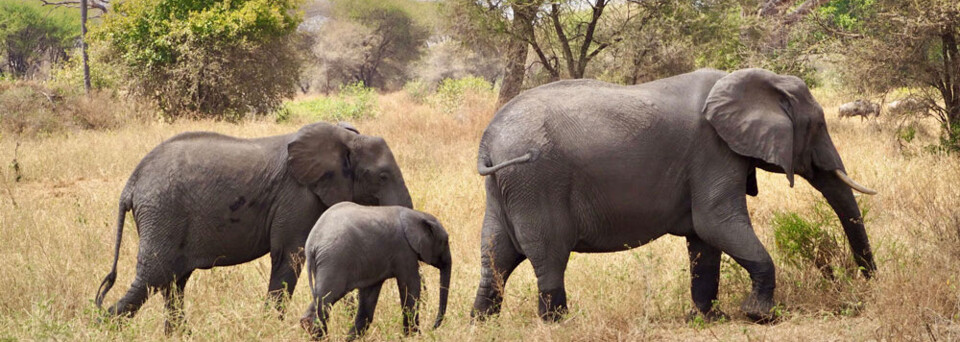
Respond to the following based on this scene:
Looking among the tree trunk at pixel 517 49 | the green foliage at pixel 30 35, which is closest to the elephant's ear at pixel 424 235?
the tree trunk at pixel 517 49

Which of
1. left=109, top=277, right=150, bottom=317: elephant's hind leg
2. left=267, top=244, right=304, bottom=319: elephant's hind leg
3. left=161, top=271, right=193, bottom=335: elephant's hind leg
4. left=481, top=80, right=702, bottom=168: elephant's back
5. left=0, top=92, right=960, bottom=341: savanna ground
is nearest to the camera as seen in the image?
left=0, top=92, right=960, bottom=341: savanna ground

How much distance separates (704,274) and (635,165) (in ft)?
3.38

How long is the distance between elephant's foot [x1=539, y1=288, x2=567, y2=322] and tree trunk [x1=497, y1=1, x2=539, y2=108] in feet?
37.3

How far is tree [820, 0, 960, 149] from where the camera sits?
11.9 metres

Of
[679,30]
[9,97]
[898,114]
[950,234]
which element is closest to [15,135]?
[9,97]

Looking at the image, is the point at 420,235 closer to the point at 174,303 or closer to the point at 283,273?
the point at 283,273

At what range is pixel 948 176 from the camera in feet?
31.4

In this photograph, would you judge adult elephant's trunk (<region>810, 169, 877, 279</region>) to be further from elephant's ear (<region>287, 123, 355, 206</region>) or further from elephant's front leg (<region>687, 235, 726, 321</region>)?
elephant's ear (<region>287, 123, 355, 206</region>)

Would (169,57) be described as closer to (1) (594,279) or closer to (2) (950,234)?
(1) (594,279)

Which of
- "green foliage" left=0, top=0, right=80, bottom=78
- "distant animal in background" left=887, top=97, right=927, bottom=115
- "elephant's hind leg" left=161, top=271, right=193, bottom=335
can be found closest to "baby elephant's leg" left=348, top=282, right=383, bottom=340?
"elephant's hind leg" left=161, top=271, right=193, bottom=335

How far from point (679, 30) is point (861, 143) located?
16.8 feet

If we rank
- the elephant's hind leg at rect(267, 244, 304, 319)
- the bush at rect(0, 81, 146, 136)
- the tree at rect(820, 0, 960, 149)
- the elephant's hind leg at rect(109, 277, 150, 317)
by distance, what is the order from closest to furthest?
the elephant's hind leg at rect(267, 244, 304, 319), the elephant's hind leg at rect(109, 277, 150, 317), the tree at rect(820, 0, 960, 149), the bush at rect(0, 81, 146, 136)

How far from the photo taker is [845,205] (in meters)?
6.21

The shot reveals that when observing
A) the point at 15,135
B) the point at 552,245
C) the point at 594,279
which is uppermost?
the point at 552,245
